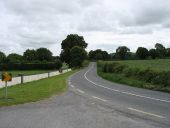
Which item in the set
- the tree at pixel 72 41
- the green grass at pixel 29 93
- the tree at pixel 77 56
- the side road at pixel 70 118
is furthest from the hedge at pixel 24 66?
the side road at pixel 70 118

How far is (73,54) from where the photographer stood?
119750mm

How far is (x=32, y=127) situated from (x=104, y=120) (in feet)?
7.76

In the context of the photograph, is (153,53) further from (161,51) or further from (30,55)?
(30,55)

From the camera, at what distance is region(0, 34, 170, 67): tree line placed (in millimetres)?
121500

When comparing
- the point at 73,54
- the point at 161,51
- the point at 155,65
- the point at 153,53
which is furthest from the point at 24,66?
the point at 155,65

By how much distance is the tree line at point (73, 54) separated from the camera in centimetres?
12150

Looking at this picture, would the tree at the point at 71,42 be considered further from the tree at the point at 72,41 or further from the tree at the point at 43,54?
the tree at the point at 43,54

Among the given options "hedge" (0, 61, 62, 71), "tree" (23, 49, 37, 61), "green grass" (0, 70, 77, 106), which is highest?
"tree" (23, 49, 37, 61)

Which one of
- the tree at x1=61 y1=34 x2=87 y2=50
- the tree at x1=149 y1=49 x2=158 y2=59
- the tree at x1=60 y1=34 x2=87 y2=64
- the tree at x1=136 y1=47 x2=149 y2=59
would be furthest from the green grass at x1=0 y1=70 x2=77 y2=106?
the tree at x1=136 y1=47 x2=149 y2=59

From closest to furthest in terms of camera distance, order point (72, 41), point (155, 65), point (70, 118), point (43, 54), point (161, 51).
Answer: point (70, 118)
point (155, 65)
point (72, 41)
point (161, 51)
point (43, 54)

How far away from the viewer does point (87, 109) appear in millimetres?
13562

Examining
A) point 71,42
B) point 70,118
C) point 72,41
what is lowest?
point 70,118

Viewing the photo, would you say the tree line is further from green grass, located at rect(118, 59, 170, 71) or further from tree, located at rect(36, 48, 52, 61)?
green grass, located at rect(118, 59, 170, 71)

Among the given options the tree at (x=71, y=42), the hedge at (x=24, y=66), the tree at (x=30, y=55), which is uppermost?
the tree at (x=71, y=42)
